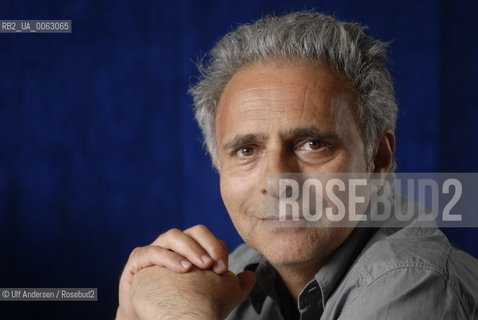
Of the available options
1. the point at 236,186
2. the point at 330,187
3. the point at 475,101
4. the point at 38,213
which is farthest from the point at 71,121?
the point at 475,101

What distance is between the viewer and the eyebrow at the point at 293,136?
138 cm

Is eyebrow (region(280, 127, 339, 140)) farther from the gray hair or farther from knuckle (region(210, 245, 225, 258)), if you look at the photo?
knuckle (region(210, 245, 225, 258))

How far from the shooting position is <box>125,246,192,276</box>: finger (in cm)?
133

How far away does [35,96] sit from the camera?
250cm

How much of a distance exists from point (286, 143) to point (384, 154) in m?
0.34

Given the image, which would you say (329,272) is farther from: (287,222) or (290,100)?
(290,100)

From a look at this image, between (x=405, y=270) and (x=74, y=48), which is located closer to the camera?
(x=405, y=270)

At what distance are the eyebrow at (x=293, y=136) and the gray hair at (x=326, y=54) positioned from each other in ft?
0.39

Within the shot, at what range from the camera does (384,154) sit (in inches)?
62.6

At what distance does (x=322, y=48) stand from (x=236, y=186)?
382 millimetres

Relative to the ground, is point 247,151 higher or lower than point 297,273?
higher

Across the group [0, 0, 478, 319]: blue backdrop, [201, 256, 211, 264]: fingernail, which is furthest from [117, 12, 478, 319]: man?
[0, 0, 478, 319]: blue backdrop

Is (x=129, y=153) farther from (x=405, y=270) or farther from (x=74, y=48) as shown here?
(x=405, y=270)


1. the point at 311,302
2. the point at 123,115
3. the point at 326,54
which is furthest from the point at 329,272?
the point at 123,115
